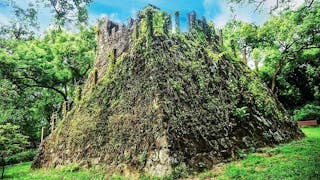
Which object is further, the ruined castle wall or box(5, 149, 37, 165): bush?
box(5, 149, 37, 165): bush

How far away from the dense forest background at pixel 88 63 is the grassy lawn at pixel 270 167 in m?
6.11

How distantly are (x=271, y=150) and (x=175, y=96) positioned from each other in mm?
4078

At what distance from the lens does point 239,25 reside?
1080 inches

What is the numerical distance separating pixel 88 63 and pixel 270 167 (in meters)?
17.1

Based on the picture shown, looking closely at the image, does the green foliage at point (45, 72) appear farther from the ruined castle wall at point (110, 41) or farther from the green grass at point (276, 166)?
the green grass at point (276, 166)

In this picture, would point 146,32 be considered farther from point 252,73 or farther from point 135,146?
point 252,73

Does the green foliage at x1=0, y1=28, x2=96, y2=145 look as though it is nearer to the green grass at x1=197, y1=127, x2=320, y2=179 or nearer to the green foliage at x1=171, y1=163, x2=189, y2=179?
the green foliage at x1=171, y1=163, x2=189, y2=179

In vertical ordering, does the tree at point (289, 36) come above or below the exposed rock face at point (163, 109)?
above

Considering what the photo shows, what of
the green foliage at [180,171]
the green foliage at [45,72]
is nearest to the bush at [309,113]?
the green foliage at [45,72]

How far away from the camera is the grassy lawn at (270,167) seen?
8297mm

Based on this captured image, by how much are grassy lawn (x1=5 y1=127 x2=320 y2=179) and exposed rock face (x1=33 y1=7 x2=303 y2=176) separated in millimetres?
525

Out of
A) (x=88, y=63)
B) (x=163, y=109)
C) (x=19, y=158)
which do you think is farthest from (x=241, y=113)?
(x=19, y=158)

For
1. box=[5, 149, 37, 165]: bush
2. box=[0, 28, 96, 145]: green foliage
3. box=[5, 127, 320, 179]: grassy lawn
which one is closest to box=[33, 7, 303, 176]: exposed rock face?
box=[5, 127, 320, 179]: grassy lawn

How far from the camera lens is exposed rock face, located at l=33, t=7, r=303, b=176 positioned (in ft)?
32.9
